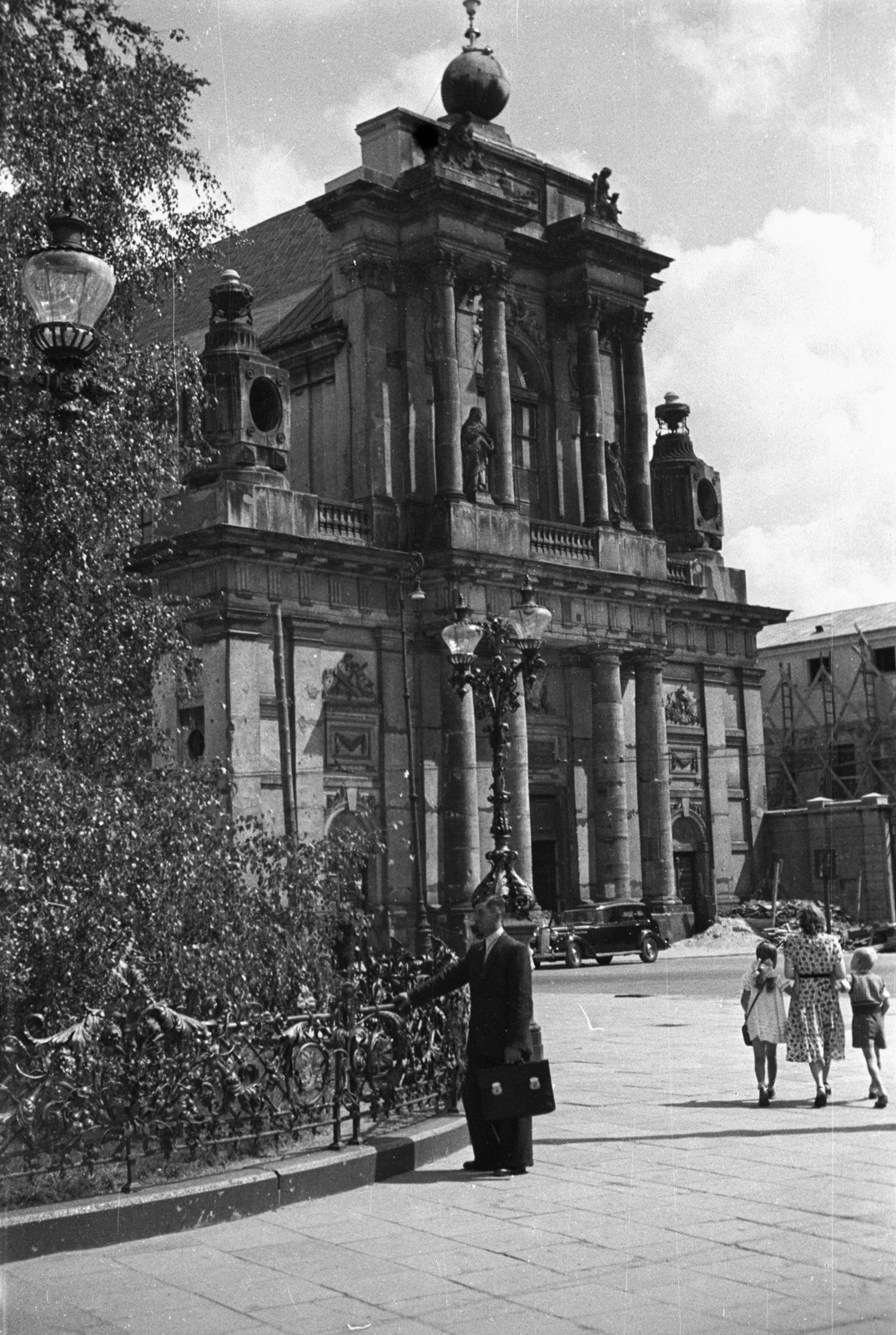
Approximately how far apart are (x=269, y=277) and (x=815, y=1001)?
135ft

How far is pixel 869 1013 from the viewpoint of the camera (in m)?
13.7

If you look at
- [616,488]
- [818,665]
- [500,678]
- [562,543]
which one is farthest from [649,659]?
[818,665]

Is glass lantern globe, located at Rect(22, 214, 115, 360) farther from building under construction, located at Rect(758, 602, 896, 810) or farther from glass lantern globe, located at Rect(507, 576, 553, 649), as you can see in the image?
building under construction, located at Rect(758, 602, 896, 810)

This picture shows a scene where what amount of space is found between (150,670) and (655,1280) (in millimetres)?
12754

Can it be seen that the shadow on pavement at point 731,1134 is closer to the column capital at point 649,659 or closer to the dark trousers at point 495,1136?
the dark trousers at point 495,1136

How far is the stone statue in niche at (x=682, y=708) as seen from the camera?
157 feet

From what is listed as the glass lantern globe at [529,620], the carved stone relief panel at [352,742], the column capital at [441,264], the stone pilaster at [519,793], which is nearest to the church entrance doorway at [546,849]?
the stone pilaster at [519,793]

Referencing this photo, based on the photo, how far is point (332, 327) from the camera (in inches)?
1650

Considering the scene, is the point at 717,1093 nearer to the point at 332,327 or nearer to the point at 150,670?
the point at 150,670

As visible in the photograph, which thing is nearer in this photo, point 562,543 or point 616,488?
point 562,543

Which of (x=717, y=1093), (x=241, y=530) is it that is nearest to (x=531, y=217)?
(x=241, y=530)

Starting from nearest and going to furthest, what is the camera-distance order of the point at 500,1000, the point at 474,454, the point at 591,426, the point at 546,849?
the point at 500,1000
the point at 474,454
the point at 546,849
the point at 591,426

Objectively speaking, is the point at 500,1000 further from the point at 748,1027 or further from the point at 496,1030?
the point at 748,1027

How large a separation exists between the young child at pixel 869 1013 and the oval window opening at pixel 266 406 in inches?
1077
